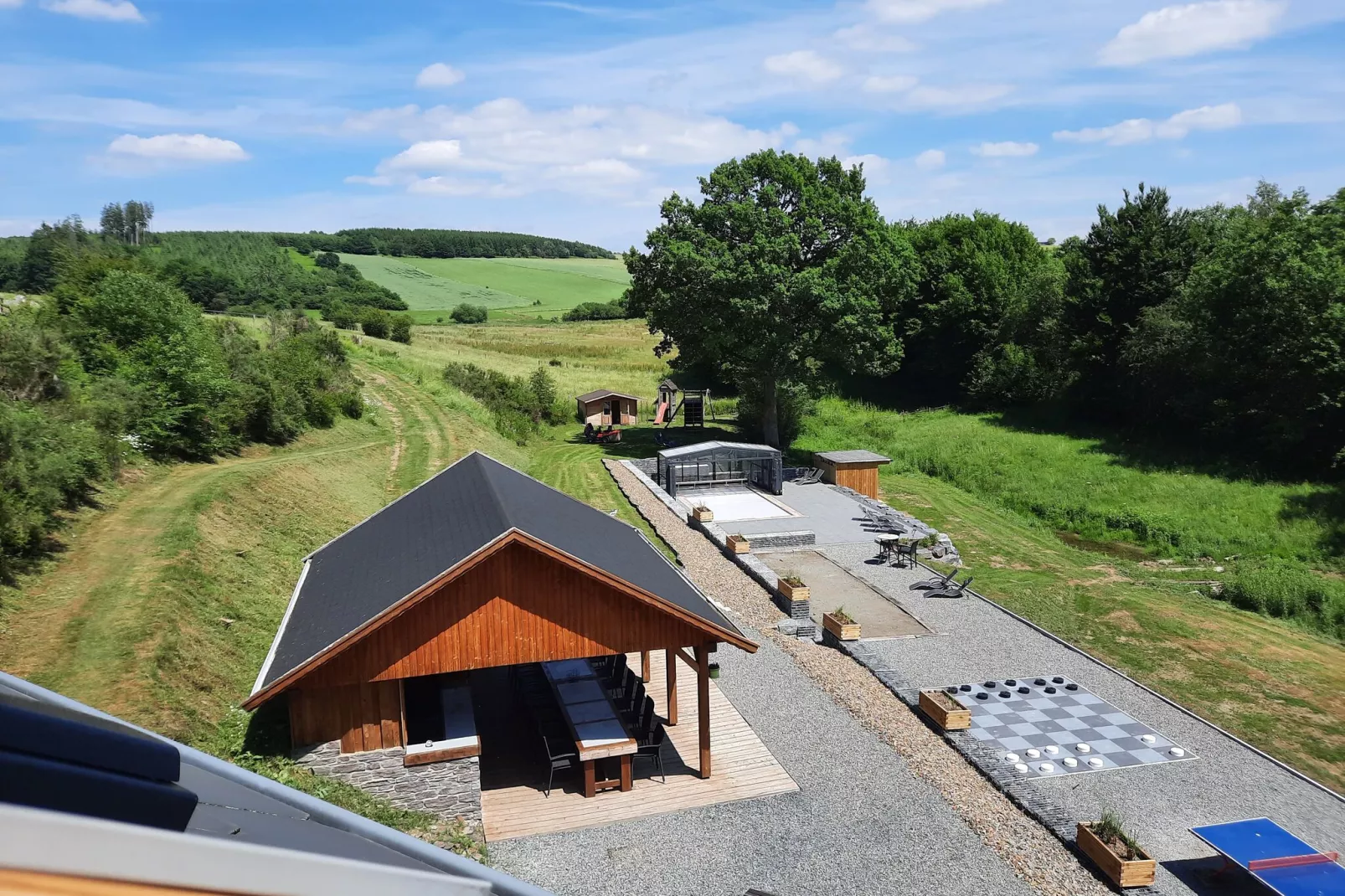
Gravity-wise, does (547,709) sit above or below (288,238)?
below

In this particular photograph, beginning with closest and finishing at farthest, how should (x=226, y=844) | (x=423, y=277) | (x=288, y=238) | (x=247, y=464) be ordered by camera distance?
(x=226, y=844)
(x=247, y=464)
(x=423, y=277)
(x=288, y=238)

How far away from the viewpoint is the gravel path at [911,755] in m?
10.8

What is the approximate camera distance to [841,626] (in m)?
18.0

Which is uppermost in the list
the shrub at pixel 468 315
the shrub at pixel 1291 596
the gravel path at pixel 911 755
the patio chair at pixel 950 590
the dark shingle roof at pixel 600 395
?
the shrub at pixel 468 315

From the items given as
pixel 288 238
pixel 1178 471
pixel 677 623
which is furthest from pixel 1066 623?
pixel 288 238

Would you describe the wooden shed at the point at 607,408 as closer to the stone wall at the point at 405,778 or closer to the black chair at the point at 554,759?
the black chair at the point at 554,759

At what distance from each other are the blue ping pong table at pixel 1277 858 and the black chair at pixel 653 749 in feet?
22.9

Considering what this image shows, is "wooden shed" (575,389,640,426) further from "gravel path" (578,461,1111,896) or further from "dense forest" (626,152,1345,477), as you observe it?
"gravel path" (578,461,1111,896)

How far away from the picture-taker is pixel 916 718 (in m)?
14.6

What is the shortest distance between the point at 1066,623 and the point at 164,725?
18.3m

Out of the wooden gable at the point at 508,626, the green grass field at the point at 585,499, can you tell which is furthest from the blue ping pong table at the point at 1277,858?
the wooden gable at the point at 508,626

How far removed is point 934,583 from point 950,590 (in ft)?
2.40

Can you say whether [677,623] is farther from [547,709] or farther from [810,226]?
[810,226]

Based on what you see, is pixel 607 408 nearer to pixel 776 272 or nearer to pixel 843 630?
pixel 776 272
